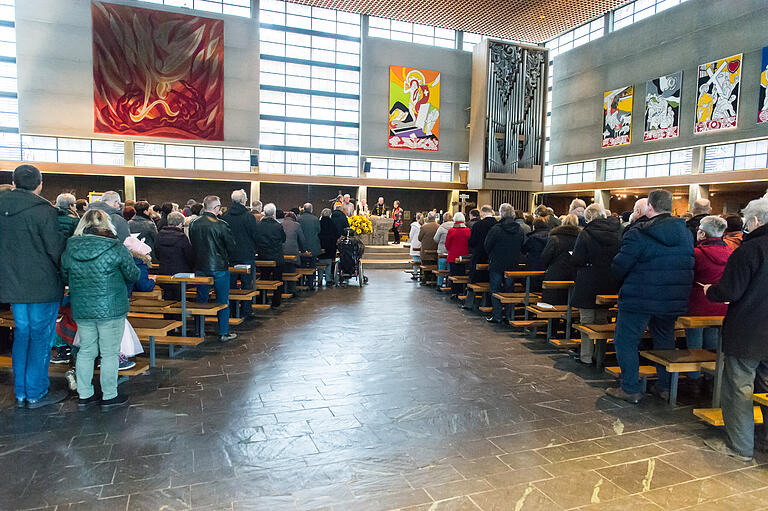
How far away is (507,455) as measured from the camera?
2.90m

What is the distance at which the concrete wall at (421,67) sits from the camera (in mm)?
21359

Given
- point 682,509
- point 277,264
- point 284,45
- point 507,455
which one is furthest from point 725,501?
point 284,45

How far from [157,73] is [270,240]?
14.5 metres

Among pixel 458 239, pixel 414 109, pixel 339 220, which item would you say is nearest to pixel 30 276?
pixel 458 239

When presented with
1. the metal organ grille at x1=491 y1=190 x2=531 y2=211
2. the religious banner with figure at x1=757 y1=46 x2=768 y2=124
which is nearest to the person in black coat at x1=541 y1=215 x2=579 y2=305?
the religious banner with figure at x1=757 y1=46 x2=768 y2=124

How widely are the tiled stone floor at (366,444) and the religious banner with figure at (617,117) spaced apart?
1771 centimetres

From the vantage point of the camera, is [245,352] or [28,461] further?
[245,352]

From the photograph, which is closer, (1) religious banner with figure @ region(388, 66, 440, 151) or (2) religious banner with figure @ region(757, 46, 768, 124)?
(2) religious banner with figure @ region(757, 46, 768, 124)

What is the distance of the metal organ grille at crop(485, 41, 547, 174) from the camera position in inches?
821

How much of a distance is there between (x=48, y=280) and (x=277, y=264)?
4131 mm

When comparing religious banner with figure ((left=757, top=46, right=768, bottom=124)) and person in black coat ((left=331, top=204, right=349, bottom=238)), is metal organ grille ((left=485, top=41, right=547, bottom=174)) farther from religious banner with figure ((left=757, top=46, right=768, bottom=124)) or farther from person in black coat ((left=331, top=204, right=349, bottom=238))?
person in black coat ((left=331, top=204, right=349, bottom=238))

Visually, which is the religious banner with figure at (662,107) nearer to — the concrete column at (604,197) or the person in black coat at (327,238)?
the concrete column at (604,197)

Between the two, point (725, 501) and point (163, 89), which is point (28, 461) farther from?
point (163, 89)

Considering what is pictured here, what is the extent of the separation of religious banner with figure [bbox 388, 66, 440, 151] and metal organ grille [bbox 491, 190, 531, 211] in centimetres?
366
